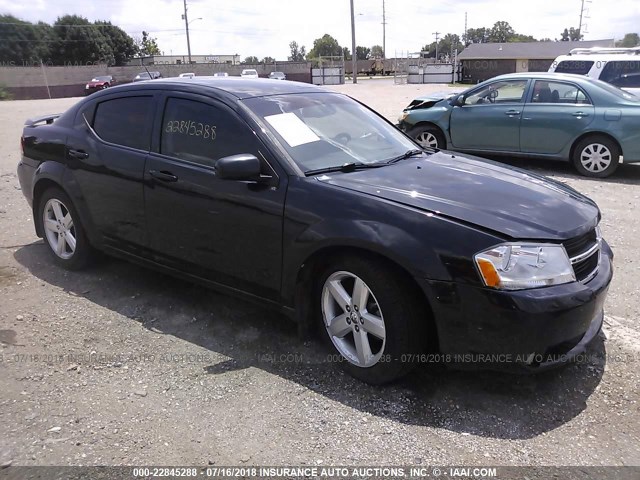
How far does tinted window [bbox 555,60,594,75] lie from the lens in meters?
11.6

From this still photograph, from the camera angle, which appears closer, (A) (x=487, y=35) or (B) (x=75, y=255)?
(B) (x=75, y=255)

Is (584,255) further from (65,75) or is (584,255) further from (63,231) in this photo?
(65,75)

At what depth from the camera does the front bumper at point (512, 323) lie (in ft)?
8.79

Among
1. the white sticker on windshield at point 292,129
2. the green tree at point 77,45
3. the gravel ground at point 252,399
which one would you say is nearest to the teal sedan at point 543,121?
the gravel ground at point 252,399

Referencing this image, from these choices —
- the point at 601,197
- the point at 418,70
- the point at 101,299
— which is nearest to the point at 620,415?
the point at 101,299

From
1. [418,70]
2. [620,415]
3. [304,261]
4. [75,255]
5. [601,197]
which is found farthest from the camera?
[418,70]

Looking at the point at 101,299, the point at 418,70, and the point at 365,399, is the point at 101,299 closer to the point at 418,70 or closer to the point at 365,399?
the point at 365,399

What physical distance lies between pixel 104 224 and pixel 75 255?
0.63 meters

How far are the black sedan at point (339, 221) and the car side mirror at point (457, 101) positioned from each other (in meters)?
5.54

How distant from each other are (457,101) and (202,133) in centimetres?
680

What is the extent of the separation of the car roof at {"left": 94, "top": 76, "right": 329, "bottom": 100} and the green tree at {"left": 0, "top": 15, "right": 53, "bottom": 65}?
7891cm

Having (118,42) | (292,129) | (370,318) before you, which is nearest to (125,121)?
(292,129)

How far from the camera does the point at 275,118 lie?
3645 millimetres

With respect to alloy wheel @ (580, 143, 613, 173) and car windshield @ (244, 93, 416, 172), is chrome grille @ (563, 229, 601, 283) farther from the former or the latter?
alloy wheel @ (580, 143, 613, 173)
